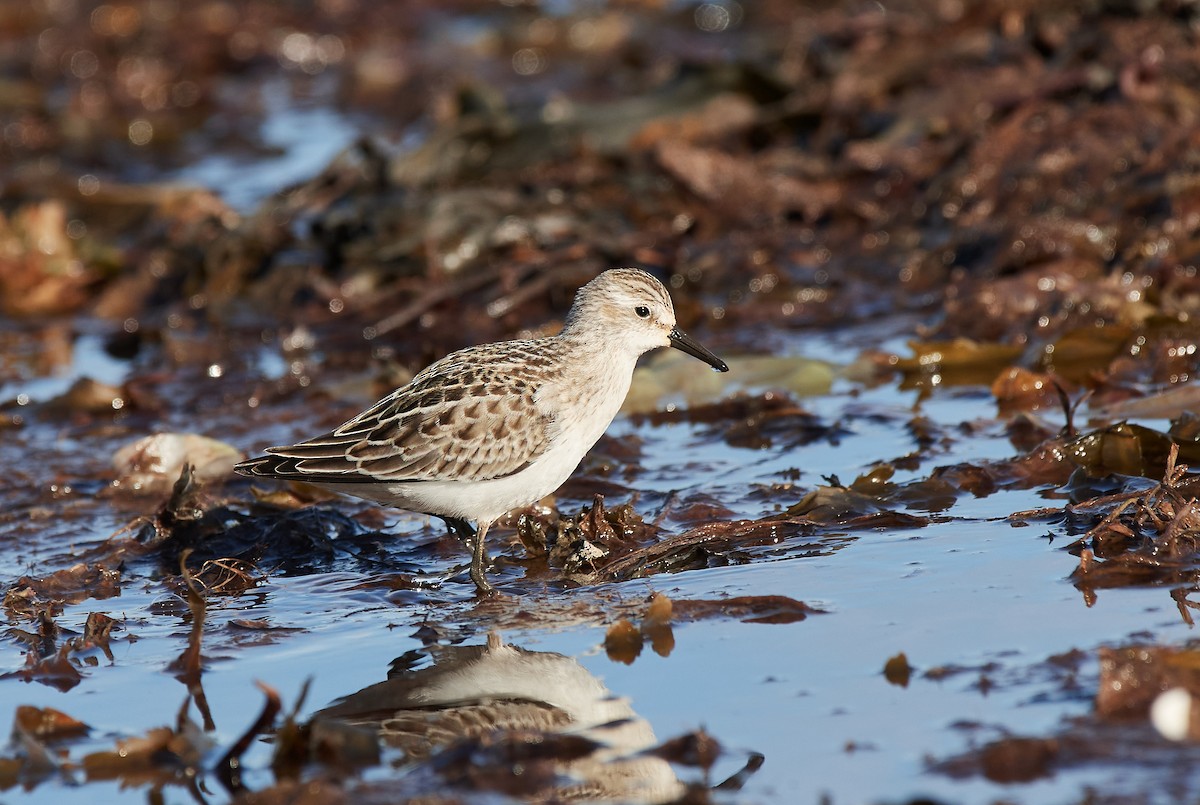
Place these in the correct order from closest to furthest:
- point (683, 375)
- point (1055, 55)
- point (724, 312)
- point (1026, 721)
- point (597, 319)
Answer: point (1026, 721), point (597, 319), point (683, 375), point (724, 312), point (1055, 55)

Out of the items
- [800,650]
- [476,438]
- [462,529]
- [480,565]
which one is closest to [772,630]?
[800,650]

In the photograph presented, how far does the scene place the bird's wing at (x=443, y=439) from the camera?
5.69m

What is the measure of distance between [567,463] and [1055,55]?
546cm

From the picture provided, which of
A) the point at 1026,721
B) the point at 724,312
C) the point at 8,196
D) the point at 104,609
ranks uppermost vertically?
the point at 8,196

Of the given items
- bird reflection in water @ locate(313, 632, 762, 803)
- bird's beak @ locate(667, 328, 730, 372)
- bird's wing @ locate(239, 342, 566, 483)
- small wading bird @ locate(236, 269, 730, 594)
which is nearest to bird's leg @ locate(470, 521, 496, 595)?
small wading bird @ locate(236, 269, 730, 594)

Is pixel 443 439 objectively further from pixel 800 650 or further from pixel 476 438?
pixel 800 650

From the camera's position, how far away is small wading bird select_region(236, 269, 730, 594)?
5.68 metres

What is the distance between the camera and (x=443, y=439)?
5758mm

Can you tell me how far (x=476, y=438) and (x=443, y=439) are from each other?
13 cm

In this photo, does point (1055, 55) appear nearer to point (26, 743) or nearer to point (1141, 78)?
point (1141, 78)

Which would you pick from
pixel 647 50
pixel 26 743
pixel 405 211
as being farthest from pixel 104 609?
pixel 647 50

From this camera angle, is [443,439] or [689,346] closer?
[443,439]

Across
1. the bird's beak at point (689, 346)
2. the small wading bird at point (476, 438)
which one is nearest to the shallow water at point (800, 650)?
the small wading bird at point (476, 438)

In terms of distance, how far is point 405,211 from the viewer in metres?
9.19
